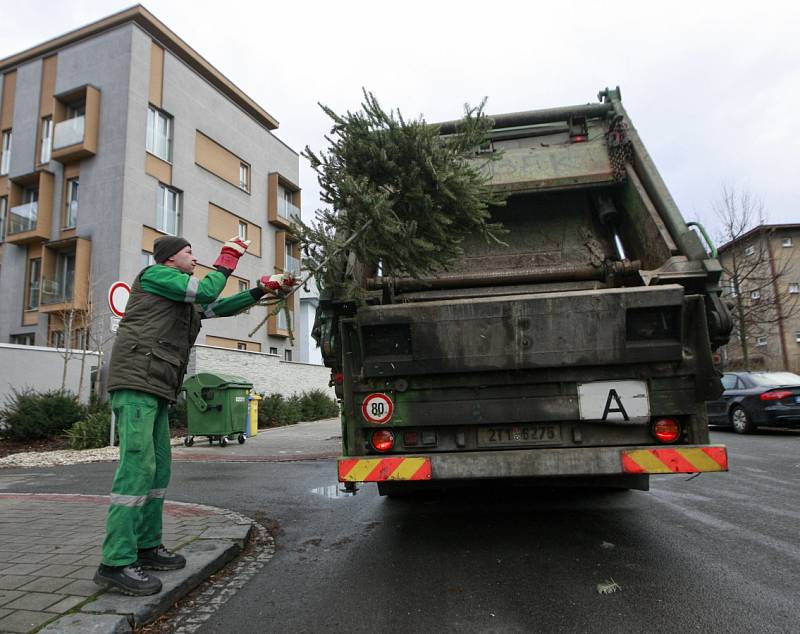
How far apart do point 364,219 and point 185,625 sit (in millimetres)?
2410

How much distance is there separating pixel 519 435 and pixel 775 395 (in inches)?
408

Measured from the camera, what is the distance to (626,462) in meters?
3.43

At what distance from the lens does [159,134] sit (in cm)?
2131

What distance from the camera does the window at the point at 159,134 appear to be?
68.1 ft

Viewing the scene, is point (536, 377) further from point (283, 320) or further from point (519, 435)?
point (283, 320)

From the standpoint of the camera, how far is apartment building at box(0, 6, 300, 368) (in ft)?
63.1

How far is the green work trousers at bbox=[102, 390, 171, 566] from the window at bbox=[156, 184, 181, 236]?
62.0 ft

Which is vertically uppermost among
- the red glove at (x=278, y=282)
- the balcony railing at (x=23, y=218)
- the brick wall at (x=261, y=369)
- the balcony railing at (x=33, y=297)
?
the balcony railing at (x=23, y=218)

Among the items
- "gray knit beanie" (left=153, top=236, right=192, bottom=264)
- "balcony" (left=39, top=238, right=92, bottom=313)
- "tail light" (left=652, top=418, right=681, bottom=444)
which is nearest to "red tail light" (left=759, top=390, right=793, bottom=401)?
"tail light" (left=652, top=418, right=681, bottom=444)

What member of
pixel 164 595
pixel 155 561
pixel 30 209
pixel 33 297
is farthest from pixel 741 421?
pixel 30 209

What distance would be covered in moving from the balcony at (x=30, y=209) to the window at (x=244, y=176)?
7.69 m

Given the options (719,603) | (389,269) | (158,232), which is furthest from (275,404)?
(719,603)

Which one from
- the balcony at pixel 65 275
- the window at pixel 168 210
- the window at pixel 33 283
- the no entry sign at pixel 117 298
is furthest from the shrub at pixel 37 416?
the window at pixel 33 283

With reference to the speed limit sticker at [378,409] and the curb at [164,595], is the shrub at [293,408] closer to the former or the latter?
the curb at [164,595]
